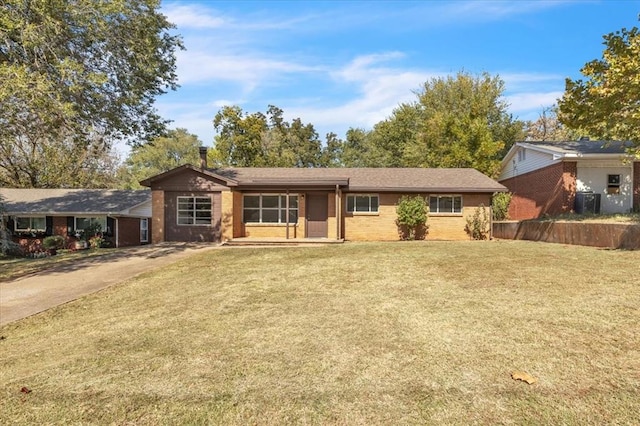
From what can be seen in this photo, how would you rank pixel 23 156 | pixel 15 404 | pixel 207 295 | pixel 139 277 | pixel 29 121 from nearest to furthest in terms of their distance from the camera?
pixel 15 404 → pixel 207 295 → pixel 139 277 → pixel 29 121 → pixel 23 156

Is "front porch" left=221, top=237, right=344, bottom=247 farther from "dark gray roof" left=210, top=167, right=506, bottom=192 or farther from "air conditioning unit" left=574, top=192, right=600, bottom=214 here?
"air conditioning unit" left=574, top=192, right=600, bottom=214

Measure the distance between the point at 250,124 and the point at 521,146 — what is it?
21.8 metres

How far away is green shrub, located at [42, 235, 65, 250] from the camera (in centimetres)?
2084

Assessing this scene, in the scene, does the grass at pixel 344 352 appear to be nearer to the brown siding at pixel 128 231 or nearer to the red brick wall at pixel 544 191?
the red brick wall at pixel 544 191

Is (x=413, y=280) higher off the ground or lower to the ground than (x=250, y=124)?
lower

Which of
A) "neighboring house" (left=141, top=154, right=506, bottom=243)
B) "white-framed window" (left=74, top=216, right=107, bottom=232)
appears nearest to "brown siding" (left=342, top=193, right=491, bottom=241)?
"neighboring house" (left=141, top=154, right=506, bottom=243)

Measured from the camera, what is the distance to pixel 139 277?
10375mm

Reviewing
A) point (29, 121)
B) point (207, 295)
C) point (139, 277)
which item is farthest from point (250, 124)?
point (207, 295)

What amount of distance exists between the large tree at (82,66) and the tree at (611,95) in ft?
50.9

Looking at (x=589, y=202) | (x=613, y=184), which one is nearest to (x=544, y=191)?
(x=589, y=202)

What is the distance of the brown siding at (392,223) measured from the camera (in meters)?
18.2

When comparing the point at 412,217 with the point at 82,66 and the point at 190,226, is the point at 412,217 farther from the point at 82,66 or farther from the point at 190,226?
the point at 82,66

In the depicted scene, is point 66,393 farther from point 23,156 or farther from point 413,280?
point 23,156

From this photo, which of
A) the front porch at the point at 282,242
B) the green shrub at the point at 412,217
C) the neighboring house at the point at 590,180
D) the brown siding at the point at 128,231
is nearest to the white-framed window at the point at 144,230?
the brown siding at the point at 128,231
